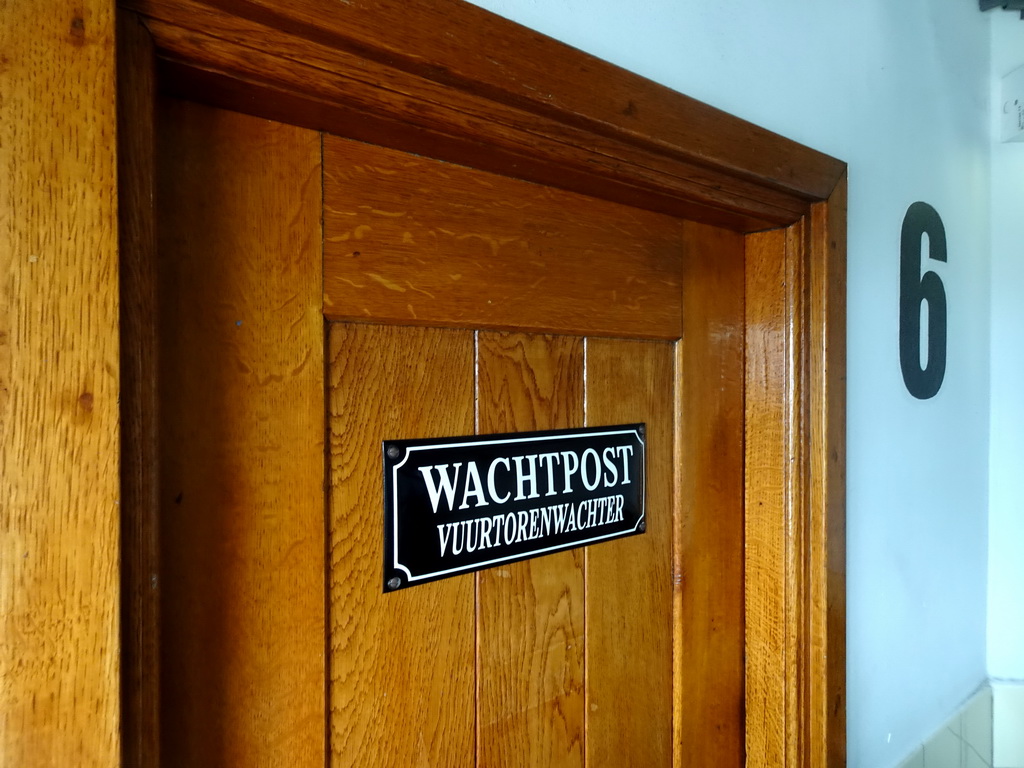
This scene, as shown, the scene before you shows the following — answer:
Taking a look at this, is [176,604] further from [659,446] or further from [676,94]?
[676,94]

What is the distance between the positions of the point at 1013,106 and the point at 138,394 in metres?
1.82

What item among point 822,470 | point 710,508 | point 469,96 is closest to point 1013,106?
point 822,470

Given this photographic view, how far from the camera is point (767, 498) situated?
93 centimetres

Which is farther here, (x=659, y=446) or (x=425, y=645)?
(x=659, y=446)

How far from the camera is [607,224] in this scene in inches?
30.5

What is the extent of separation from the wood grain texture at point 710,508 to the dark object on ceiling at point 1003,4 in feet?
3.48

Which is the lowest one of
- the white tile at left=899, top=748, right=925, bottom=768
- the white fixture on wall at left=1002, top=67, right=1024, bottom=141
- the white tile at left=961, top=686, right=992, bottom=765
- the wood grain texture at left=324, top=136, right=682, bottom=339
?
the white tile at left=961, top=686, right=992, bottom=765

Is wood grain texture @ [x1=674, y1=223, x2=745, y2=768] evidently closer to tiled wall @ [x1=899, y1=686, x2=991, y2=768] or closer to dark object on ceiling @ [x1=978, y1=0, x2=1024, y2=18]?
tiled wall @ [x1=899, y1=686, x2=991, y2=768]

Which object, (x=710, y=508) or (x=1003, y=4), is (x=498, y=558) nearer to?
(x=710, y=508)

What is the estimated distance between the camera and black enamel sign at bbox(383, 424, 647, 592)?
62 centimetres

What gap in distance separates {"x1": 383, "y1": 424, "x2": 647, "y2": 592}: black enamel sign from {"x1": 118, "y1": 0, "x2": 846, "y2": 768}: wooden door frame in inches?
9.0

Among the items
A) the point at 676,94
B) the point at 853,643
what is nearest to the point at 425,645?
the point at 676,94

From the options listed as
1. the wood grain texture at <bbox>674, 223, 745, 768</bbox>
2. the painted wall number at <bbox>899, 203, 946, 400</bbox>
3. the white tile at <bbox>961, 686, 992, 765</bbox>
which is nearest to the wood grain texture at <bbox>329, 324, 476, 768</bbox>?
the wood grain texture at <bbox>674, 223, 745, 768</bbox>

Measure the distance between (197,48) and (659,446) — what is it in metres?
0.65
